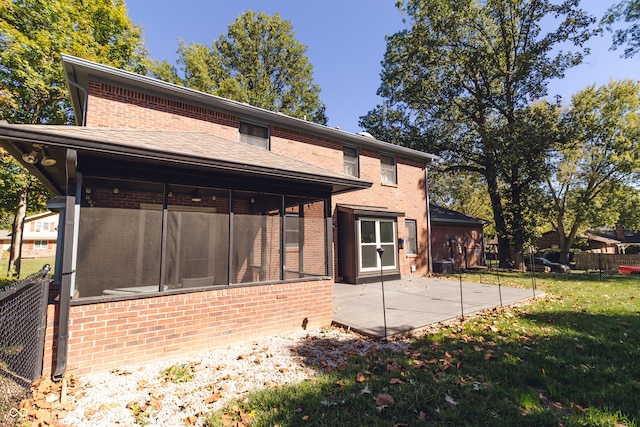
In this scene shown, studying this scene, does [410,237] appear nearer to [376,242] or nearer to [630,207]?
[376,242]

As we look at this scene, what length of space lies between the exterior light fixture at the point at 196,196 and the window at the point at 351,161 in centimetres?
743

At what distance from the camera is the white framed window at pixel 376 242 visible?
37.5ft

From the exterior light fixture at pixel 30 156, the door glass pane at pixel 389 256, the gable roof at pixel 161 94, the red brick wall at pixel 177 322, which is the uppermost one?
the gable roof at pixel 161 94

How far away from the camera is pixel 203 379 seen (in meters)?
3.76

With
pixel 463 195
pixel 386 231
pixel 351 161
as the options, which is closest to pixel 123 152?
pixel 351 161

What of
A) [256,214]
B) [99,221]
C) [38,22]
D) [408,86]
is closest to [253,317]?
[256,214]

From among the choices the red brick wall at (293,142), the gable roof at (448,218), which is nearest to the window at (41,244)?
the red brick wall at (293,142)

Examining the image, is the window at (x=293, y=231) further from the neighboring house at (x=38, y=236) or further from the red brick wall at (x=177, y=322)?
the neighboring house at (x=38, y=236)

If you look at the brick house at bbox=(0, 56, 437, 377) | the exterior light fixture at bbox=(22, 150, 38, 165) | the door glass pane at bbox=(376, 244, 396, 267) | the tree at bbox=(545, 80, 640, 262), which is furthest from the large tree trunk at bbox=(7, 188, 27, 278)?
the tree at bbox=(545, 80, 640, 262)

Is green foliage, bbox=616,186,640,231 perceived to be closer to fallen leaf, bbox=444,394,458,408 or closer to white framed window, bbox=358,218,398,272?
white framed window, bbox=358,218,398,272

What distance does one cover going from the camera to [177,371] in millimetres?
3939

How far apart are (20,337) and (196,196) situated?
3.18m

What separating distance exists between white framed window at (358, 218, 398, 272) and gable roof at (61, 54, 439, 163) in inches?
141

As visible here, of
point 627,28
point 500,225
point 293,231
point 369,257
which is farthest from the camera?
point 500,225
